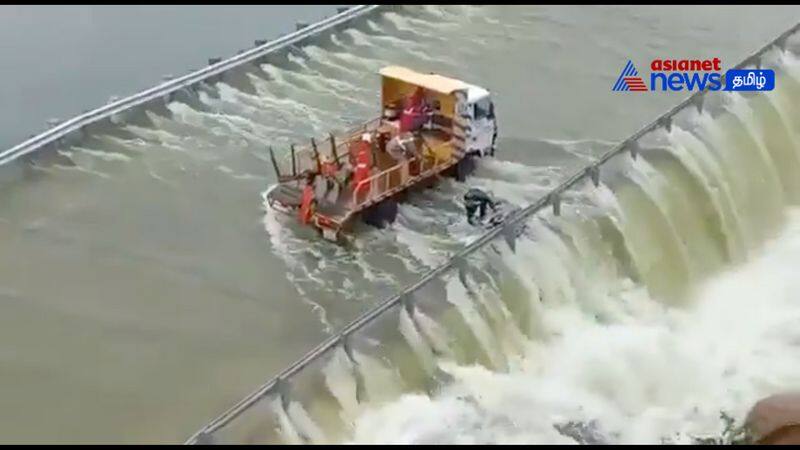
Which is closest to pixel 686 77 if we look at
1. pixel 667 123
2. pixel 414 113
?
pixel 667 123

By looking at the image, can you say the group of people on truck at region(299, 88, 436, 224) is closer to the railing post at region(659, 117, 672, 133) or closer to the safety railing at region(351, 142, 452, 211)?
the safety railing at region(351, 142, 452, 211)

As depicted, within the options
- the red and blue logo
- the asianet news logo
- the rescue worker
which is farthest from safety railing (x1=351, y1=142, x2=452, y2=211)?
the red and blue logo

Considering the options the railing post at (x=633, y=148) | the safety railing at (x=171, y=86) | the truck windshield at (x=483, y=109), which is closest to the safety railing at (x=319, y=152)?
the truck windshield at (x=483, y=109)

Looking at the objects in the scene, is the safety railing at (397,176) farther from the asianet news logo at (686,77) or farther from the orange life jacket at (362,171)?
the asianet news logo at (686,77)

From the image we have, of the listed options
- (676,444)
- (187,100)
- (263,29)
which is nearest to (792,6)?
(263,29)

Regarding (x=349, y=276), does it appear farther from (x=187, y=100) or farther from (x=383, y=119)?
(x=187, y=100)

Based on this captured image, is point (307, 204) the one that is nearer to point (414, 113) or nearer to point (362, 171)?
point (362, 171)
